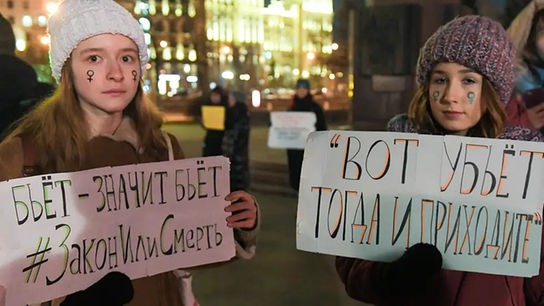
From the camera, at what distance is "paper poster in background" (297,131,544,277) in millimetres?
1688

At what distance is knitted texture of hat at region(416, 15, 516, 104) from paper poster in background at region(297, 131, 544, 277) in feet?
0.87

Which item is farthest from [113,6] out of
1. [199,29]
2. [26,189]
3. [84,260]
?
[199,29]

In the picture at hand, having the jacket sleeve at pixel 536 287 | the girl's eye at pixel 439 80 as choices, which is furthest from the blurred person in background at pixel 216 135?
the jacket sleeve at pixel 536 287

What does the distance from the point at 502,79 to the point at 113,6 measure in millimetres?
1284

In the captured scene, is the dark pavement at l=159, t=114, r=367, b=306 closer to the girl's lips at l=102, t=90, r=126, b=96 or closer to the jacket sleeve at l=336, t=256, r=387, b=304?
the jacket sleeve at l=336, t=256, r=387, b=304

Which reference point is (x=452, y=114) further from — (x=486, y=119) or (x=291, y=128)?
(x=291, y=128)

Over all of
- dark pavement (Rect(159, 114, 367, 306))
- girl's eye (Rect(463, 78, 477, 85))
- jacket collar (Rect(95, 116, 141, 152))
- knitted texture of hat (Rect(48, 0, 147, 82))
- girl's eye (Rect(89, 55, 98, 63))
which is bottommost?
dark pavement (Rect(159, 114, 367, 306))

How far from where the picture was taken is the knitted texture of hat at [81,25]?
181 cm

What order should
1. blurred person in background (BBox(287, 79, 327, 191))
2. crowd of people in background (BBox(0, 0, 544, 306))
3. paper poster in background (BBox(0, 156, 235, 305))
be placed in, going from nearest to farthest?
paper poster in background (BBox(0, 156, 235, 305)), crowd of people in background (BBox(0, 0, 544, 306)), blurred person in background (BBox(287, 79, 327, 191))

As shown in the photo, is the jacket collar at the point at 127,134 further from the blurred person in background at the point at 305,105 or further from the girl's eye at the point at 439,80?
the blurred person in background at the point at 305,105

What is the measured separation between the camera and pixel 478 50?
1814 millimetres

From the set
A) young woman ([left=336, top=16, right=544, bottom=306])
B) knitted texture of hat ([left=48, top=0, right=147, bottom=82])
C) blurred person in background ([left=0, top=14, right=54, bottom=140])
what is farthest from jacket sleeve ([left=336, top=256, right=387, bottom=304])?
blurred person in background ([left=0, top=14, right=54, bottom=140])

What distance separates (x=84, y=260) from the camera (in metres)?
1.69

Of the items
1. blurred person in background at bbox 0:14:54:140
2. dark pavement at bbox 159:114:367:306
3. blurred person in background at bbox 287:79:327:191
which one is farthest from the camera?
blurred person in background at bbox 287:79:327:191
